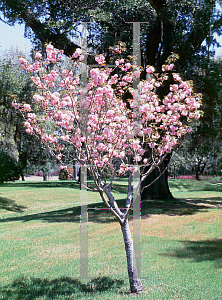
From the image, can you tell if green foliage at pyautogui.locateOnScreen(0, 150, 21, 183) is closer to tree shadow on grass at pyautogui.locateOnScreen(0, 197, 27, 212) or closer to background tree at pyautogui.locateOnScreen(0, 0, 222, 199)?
tree shadow on grass at pyautogui.locateOnScreen(0, 197, 27, 212)

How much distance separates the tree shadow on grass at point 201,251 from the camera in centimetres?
656

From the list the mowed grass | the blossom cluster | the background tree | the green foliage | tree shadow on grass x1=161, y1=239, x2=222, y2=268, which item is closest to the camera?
the blossom cluster

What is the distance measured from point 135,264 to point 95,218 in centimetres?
714

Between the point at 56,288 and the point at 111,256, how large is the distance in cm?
206

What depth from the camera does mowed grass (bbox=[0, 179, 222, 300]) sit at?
5.10 metres

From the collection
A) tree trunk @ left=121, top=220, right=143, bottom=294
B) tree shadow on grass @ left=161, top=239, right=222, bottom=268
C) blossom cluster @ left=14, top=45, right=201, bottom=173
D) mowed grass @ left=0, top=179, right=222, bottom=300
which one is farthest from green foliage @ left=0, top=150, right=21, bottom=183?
tree trunk @ left=121, top=220, right=143, bottom=294

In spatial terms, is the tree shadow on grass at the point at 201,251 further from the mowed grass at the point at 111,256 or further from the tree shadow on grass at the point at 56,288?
the tree shadow on grass at the point at 56,288

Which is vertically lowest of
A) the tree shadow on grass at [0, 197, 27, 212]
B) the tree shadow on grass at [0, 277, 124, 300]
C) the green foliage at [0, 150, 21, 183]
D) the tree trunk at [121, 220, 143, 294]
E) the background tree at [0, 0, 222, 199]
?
the tree shadow on grass at [0, 197, 27, 212]

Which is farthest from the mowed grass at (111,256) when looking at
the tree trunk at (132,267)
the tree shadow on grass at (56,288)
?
the tree trunk at (132,267)

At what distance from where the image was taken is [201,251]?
7.11 metres

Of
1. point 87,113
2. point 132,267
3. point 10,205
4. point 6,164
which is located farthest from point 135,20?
point 6,164

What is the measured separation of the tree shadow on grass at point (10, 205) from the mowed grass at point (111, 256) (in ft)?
16.7

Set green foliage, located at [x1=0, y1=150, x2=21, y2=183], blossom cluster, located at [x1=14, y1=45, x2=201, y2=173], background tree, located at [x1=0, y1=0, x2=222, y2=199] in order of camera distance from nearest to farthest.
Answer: blossom cluster, located at [x1=14, y1=45, x2=201, y2=173] < background tree, located at [x1=0, y1=0, x2=222, y2=199] < green foliage, located at [x1=0, y1=150, x2=21, y2=183]

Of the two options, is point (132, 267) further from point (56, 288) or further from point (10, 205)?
point (10, 205)
